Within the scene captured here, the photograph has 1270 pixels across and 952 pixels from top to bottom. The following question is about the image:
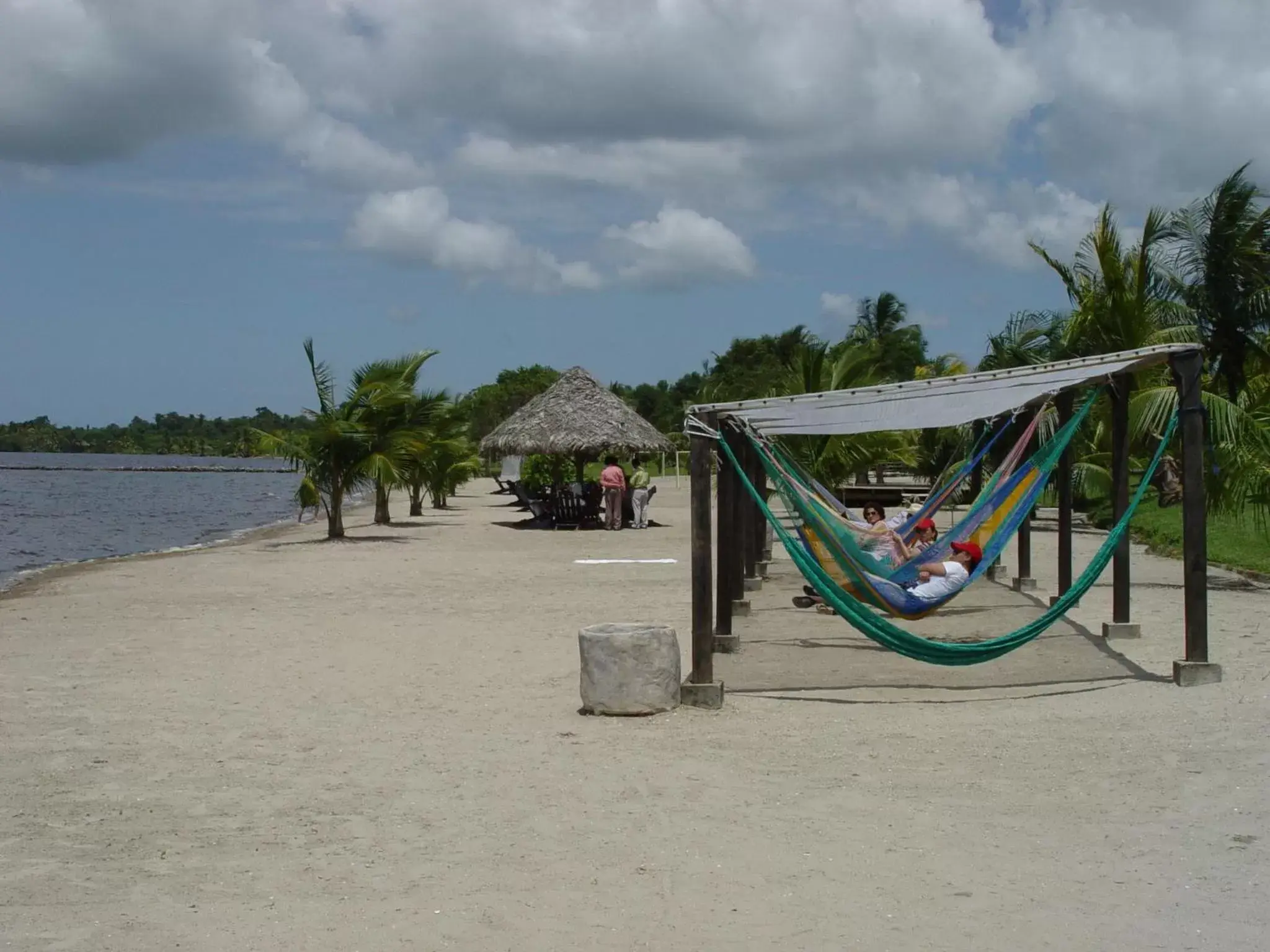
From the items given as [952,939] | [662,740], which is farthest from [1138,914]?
[662,740]

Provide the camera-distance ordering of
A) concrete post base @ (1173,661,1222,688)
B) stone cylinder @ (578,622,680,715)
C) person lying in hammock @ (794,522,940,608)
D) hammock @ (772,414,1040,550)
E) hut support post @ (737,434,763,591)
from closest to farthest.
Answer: stone cylinder @ (578,622,680,715)
concrete post base @ (1173,661,1222,688)
hammock @ (772,414,1040,550)
person lying in hammock @ (794,522,940,608)
hut support post @ (737,434,763,591)

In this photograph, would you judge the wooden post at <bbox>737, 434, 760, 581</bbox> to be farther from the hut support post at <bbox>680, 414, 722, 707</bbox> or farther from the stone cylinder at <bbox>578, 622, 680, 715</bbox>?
the stone cylinder at <bbox>578, 622, 680, 715</bbox>

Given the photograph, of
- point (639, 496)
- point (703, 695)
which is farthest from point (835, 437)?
point (703, 695)

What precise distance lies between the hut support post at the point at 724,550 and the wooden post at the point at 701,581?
857 millimetres

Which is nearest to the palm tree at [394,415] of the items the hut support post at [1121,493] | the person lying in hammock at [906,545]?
the person lying in hammock at [906,545]

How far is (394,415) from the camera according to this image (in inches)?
752

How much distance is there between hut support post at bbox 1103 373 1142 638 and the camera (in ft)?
28.1

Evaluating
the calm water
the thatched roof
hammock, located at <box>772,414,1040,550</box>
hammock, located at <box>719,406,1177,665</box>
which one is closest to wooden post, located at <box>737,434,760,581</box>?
hammock, located at <box>772,414,1040,550</box>

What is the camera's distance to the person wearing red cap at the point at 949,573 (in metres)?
7.59

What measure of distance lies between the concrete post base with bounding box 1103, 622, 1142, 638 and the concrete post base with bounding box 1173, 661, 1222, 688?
1.67m

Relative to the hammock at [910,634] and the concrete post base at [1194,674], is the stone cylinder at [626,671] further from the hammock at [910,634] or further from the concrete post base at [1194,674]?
the concrete post base at [1194,674]

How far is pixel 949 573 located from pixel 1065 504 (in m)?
2.27

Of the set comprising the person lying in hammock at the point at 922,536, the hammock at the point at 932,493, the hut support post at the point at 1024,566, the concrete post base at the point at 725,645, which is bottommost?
the concrete post base at the point at 725,645

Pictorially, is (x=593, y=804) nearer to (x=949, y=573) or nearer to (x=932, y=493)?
(x=949, y=573)
